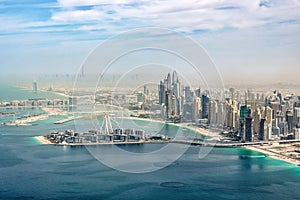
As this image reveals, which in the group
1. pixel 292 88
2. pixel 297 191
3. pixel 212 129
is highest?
pixel 292 88

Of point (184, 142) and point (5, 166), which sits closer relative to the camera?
point (5, 166)

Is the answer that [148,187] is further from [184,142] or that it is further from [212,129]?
[212,129]

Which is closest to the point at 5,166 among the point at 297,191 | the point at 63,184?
the point at 63,184

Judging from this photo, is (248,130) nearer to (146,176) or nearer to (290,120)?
(290,120)

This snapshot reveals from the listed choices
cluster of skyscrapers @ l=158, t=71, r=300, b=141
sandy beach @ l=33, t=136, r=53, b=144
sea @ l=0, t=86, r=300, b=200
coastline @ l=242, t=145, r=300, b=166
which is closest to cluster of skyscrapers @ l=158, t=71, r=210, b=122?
cluster of skyscrapers @ l=158, t=71, r=300, b=141

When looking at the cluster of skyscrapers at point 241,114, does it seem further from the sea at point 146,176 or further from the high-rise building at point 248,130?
the sea at point 146,176

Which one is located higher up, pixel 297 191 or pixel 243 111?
pixel 243 111

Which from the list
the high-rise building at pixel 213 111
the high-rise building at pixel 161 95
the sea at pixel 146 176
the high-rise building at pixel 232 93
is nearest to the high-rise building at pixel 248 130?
the high-rise building at pixel 213 111
